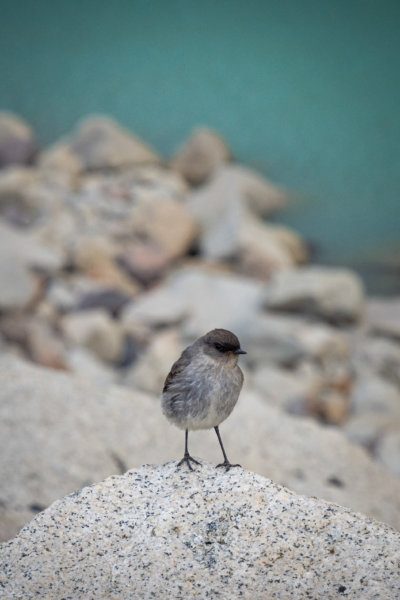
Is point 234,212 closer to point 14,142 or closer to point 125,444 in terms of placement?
point 14,142

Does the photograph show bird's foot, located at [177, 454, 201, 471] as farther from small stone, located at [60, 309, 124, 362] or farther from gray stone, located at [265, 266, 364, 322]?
gray stone, located at [265, 266, 364, 322]

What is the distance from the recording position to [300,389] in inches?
240

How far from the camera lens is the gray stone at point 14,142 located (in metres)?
11.8

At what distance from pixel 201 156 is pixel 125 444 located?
28.2ft

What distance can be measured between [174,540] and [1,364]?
8.37ft

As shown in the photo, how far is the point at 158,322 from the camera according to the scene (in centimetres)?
792

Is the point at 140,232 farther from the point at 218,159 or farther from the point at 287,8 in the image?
the point at 287,8

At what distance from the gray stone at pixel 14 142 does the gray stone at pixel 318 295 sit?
239 inches

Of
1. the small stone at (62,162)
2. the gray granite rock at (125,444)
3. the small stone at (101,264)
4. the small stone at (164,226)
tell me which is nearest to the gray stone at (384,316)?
the small stone at (164,226)

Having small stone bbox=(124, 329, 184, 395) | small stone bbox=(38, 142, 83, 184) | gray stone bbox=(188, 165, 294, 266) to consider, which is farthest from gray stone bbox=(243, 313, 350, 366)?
small stone bbox=(38, 142, 83, 184)

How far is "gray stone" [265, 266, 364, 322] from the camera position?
7.72 meters

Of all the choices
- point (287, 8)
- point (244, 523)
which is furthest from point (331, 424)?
point (287, 8)

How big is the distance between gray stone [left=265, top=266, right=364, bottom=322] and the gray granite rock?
346cm

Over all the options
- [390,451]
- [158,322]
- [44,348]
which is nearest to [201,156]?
[158,322]
